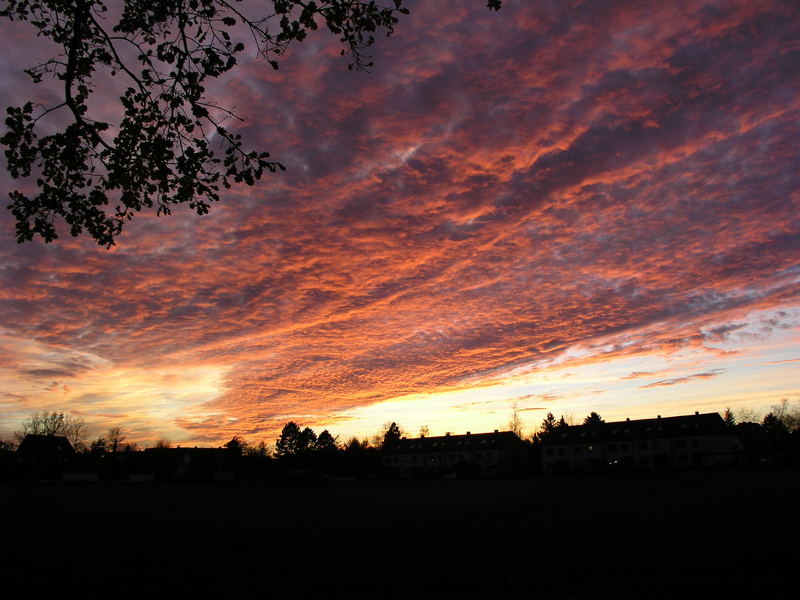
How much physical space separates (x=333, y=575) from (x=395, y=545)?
3561mm

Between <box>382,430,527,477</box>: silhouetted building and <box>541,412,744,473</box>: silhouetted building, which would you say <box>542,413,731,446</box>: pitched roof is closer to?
<box>541,412,744,473</box>: silhouetted building

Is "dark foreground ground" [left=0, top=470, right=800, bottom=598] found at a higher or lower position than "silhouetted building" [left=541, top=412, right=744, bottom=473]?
lower

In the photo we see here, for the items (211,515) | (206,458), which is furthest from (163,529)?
(206,458)

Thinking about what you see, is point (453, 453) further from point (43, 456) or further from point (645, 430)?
point (43, 456)

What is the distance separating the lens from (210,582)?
25.1 ft

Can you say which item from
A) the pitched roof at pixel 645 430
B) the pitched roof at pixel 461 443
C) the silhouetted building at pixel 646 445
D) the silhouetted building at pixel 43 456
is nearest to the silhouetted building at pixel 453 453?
the pitched roof at pixel 461 443

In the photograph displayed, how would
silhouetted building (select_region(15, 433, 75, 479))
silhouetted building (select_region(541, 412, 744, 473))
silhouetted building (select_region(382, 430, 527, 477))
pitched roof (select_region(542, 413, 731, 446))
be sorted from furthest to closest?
1. silhouetted building (select_region(382, 430, 527, 477))
2. silhouetted building (select_region(15, 433, 75, 479))
3. pitched roof (select_region(542, 413, 731, 446))
4. silhouetted building (select_region(541, 412, 744, 473))

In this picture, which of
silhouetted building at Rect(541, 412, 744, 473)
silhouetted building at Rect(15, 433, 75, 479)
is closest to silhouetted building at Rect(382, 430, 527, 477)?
silhouetted building at Rect(541, 412, 744, 473)

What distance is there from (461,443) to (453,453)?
3.31 meters

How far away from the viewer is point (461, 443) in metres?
114

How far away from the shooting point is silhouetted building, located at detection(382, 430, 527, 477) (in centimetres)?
10594

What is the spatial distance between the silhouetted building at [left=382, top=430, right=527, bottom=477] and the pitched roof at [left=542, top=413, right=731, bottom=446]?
11.4 m

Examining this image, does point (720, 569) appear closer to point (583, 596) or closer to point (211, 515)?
point (583, 596)

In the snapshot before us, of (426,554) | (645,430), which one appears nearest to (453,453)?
(645,430)
